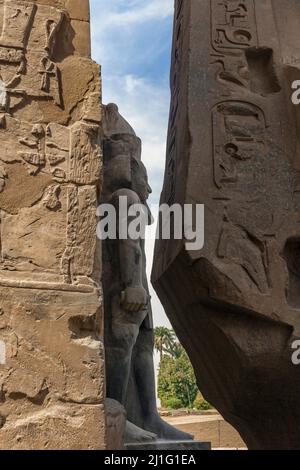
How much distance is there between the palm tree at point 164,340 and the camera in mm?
30323

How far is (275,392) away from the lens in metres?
4.25

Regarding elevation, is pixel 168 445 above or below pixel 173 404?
below

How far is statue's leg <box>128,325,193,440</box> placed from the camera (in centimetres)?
444

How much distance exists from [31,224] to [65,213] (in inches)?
6.4

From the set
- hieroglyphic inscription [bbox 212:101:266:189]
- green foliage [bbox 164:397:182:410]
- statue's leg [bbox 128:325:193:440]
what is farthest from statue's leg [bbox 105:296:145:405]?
green foliage [bbox 164:397:182:410]

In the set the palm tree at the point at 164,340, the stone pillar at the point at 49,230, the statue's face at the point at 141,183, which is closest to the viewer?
the stone pillar at the point at 49,230

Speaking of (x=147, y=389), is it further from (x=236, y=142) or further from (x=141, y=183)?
(x=236, y=142)

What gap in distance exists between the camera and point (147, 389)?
4609 millimetres

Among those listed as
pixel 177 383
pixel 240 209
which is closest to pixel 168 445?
pixel 240 209

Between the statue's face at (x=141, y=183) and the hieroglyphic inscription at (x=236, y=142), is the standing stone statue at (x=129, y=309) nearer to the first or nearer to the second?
the statue's face at (x=141, y=183)

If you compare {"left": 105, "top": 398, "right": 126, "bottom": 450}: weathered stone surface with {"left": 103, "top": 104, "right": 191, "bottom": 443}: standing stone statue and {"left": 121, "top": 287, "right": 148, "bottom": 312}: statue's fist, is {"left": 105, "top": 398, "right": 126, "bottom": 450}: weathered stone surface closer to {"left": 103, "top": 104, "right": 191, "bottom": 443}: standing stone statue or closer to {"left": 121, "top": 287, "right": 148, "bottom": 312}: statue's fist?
{"left": 103, "top": 104, "right": 191, "bottom": 443}: standing stone statue

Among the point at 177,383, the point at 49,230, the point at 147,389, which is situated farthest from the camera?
the point at 177,383

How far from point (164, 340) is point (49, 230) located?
2952 cm

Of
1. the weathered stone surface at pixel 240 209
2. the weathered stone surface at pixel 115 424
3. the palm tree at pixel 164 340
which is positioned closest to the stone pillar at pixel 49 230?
the weathered stone surface at pixel 115 424
